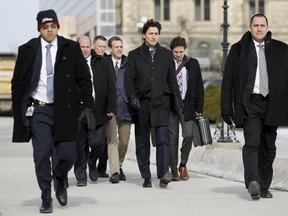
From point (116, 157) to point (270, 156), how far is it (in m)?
3.22

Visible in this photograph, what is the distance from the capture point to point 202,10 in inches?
3922

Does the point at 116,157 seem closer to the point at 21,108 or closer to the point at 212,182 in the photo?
the point at 212,182

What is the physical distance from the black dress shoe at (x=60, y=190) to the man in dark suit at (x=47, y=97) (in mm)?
183

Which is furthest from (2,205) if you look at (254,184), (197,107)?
(197,107)

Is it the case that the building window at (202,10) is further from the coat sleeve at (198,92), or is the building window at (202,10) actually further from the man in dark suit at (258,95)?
the man in dark suit at (258,95)

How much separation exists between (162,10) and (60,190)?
296ft

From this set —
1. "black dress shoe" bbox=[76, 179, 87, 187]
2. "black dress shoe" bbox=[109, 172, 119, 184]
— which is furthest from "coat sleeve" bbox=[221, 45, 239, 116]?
"black dress shoe" bbox=[109, 172, 119, 184]

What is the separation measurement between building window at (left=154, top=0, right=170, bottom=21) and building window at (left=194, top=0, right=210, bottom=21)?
2.63 m

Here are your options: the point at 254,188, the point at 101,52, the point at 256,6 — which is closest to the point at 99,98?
the point at 101,52

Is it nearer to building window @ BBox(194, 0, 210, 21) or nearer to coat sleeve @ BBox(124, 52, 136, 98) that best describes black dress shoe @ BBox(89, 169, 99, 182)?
coat sleeve @ BBox(124, 52, 136, 98)

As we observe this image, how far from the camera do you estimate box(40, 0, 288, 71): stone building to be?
9562cm

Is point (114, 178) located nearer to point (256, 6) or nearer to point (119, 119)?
point (119, 119)

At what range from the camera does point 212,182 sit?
13.2m

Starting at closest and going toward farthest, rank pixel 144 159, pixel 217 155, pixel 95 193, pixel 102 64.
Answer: pixel 95 193 → pixel 144 159 → pixel 102 64 → pixel 217 155
